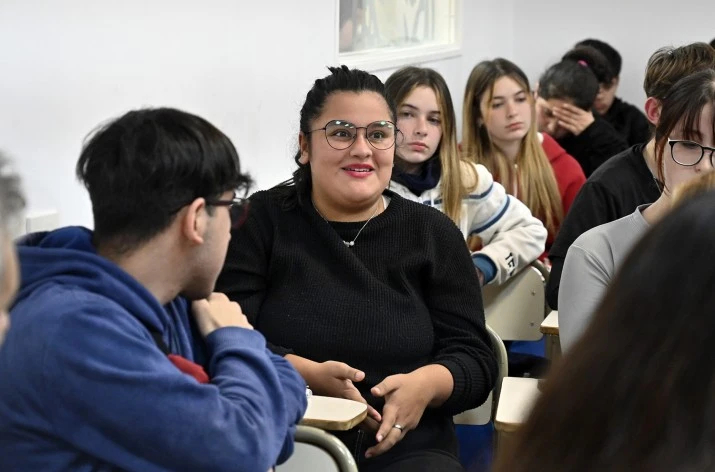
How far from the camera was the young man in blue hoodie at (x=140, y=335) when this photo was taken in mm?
1291

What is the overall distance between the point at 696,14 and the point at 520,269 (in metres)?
3.67

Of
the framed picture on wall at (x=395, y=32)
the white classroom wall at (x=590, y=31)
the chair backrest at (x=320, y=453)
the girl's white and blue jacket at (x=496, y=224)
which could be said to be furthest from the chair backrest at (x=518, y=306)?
the white classroom wall at (x=590, y=31)

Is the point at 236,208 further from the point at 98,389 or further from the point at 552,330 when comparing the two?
the point at 552,330

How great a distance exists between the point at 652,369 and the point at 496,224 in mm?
2733

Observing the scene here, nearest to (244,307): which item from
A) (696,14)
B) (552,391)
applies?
(552,391)

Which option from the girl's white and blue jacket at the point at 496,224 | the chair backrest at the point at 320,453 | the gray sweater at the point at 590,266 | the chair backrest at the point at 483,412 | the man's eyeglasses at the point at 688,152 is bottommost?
the chair backrest at the point at 483,412

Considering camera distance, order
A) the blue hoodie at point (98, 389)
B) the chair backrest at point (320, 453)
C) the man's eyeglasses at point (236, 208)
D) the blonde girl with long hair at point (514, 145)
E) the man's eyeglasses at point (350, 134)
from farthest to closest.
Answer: the blonde girl with long hair at point (514, 145)
the man's eyeglasses at point (350, 134)
the chair backrest at point (320, 453)
the man's eyeglasses at point (236, 208)
the blue hoodie at point (98, 389)

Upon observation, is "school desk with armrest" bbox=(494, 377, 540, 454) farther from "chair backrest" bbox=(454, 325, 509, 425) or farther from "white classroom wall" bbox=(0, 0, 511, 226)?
"white classroom wall" bbox=(0, 0, 511, 226)

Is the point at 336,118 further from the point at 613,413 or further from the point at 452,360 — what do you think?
the point at 613,413

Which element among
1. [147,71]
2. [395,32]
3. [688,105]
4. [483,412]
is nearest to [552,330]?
[483,412]

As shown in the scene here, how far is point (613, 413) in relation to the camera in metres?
0.65

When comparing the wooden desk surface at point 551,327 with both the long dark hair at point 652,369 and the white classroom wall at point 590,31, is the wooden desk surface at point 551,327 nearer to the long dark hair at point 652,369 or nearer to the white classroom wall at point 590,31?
the long dark hair at point 652,369

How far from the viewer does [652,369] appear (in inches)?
25.1

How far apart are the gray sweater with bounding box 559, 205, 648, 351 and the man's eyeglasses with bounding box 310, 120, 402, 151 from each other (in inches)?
21.1
